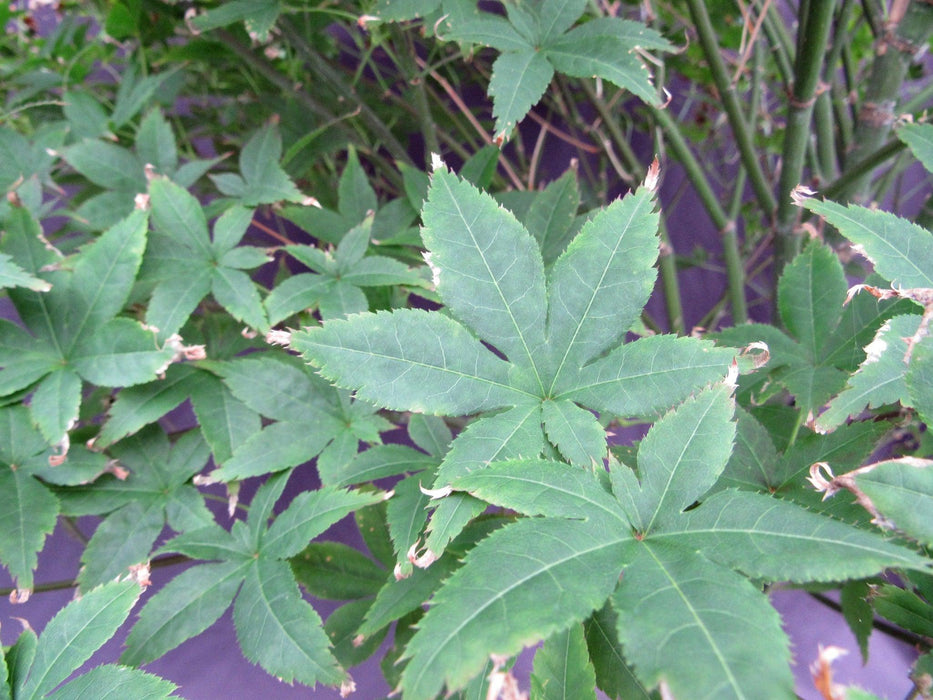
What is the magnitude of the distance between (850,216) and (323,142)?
2.09 ft

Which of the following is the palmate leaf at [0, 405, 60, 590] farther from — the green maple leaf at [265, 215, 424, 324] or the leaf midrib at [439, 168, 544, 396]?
the leaf midrib at [439, 168, 544, 396]

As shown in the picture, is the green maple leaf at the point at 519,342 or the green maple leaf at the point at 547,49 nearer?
the green maple leaf at the point at 519,342

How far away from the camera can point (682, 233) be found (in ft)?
4.50

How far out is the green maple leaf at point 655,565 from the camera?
0.91 feet

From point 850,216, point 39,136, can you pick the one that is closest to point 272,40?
point 39,136

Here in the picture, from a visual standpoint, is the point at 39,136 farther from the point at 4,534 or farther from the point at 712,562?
the point at 712,562

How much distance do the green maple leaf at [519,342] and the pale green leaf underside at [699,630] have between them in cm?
8

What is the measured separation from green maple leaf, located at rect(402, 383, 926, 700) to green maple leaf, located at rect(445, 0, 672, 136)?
0.29 meters

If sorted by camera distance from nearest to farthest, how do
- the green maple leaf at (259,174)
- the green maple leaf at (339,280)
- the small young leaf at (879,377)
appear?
the small young leaf at (879,377) → the green maple leaf at (339,280) → the green maple leaf at (259,174)

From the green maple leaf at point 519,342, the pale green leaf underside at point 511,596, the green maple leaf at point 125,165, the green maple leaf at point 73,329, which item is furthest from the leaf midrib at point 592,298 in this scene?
the green maple leaf at point 125,165

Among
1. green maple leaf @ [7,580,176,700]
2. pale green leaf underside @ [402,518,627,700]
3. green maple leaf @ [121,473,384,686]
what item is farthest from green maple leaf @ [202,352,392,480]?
pale green leaf underside @ [402,518,627,700]

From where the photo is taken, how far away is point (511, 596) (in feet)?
0.98

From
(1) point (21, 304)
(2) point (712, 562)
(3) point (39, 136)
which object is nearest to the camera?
(2) point (712, 562)

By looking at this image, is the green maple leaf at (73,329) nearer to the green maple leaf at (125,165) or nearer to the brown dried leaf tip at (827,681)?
the green maple leaf at (125,165)
